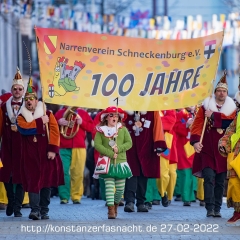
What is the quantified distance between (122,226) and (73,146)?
20.1 feet

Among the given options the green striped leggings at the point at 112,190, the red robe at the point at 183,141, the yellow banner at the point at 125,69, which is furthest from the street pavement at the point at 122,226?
the red robe at the point at 183,141

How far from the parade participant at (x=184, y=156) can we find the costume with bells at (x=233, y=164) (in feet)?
18.6

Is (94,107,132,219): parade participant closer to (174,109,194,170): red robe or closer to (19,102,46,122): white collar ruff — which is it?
(19,102,46,122): white collar ruff

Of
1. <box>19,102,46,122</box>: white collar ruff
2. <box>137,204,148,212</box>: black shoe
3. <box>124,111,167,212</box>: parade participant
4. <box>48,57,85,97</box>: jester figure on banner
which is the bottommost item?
<box>137,204,148,212</box>: black shoe

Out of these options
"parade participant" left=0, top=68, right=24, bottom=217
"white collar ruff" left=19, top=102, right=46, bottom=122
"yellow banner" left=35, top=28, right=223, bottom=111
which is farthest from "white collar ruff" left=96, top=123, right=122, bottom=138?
"parade participant" left=0, top=68, right=24, bottom=217

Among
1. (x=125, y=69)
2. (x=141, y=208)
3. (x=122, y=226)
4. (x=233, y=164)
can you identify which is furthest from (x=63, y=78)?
(x=233, y=164)

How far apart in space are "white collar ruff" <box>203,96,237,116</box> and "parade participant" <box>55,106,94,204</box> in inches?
172

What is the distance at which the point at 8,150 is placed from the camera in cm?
1747

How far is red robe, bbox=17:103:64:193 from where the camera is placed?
16.5 m

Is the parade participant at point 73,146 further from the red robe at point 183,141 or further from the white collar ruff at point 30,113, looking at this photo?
the white collar ruff at point 30,113

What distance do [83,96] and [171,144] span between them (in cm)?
408

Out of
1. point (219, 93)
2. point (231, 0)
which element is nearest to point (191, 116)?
point (219, 93)

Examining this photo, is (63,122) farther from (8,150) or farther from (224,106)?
(224,106)

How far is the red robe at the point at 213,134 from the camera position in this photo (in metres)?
16.9
